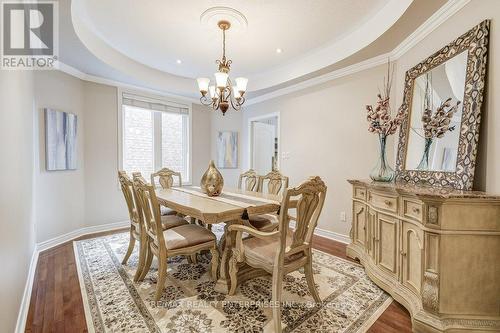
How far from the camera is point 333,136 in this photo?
3553mm

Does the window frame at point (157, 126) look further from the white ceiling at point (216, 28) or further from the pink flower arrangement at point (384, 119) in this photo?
the pink flower arrangement at point (384, 119)

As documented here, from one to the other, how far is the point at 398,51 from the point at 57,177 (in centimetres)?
489

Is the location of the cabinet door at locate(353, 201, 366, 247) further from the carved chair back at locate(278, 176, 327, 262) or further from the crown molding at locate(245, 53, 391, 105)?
the crown molding at locate(245, 53, 391, 105)

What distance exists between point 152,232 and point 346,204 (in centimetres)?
270

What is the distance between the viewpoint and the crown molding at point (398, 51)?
200 centimetres


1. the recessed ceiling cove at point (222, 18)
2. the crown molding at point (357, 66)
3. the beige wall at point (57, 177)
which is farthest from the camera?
the beige wall at point (57, 177)

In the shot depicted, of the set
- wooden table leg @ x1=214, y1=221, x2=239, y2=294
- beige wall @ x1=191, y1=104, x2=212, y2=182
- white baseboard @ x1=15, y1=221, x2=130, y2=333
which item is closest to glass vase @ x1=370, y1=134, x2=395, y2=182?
wooden table leg @ x1=214, y1=221, x2=239, y2=294

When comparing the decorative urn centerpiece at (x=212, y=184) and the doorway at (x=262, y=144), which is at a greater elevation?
the doorway at (x=262, y=144)

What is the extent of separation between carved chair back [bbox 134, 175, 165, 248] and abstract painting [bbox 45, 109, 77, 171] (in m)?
2.03

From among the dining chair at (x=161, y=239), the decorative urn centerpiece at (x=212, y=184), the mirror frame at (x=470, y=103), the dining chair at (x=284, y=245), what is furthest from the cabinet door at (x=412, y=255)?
the decorative urn centerpiece at (x=212, y=184)

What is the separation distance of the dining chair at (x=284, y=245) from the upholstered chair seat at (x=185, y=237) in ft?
1.07

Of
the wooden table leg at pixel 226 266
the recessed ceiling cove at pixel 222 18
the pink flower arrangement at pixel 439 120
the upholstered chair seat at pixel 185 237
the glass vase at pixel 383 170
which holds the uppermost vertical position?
the recessed ceiling cove at pixel 222 18

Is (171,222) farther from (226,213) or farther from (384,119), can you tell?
(384,119)

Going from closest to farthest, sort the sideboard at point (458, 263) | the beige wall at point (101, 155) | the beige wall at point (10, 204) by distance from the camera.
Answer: the beige wall at point (10, 204)
the sideboard at point (458, 263)
the beige wall at point (101, 155)
